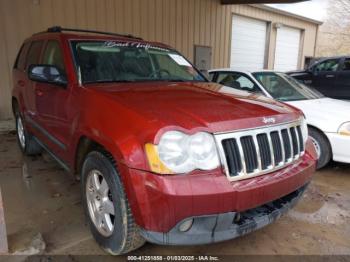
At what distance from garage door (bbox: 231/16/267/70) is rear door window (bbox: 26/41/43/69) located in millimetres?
8879

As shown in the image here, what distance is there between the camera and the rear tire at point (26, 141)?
186 inches

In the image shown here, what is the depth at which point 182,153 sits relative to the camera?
6.53ft

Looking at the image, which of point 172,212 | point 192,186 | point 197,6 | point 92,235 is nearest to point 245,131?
point 192,186

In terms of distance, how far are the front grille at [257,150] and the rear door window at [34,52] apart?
3.04 metres

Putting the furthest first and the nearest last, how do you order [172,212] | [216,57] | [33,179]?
[216,57], [33,179], [172,212]

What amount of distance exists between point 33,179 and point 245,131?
121 inches

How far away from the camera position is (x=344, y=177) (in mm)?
4508

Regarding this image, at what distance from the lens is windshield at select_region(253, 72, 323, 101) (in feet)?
16.9

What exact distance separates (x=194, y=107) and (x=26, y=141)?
11.3 ft

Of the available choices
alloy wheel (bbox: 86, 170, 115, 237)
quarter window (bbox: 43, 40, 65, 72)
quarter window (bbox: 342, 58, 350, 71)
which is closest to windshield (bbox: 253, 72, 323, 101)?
quarter window (bbox: 43, 40, 65, 72)

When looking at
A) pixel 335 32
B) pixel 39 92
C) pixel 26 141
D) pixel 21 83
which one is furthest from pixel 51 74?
pixel 335 32

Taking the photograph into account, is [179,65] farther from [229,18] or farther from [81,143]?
[229,18]

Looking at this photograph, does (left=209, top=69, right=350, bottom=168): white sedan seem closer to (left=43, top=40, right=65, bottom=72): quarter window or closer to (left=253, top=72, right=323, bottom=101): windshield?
(left=253, top=72, right=323, bottom=101): windshield

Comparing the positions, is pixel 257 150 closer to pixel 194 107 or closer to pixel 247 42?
pixel 194 107
